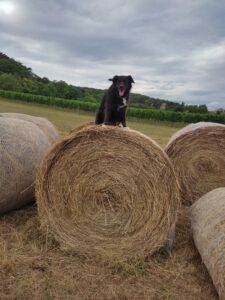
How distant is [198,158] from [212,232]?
2.65 meters

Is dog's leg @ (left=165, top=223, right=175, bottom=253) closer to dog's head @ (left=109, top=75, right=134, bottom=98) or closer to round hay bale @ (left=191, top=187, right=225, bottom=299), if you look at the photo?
round hay bale @ (left=191, top=187, right=225, bottom=299)

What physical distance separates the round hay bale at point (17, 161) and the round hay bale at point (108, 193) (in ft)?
2.26

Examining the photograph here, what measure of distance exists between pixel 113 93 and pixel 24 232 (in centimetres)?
216

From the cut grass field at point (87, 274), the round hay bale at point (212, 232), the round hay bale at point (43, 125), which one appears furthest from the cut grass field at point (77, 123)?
the cut grass field at point (87, 274)

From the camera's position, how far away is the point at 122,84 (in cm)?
598

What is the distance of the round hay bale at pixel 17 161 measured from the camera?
582 cm

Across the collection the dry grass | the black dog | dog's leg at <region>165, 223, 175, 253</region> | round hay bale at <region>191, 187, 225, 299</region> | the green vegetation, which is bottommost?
the green vegetation

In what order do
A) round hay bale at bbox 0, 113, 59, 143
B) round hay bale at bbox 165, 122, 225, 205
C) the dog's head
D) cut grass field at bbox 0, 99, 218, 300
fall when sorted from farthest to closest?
1. round hay bale at bbox 0, 113, 59, 143
2. round hay bale at bbox 165, 122, 225, 205
3. the dog's head
4. cut grass field at bbox 0, 99, 218, 300

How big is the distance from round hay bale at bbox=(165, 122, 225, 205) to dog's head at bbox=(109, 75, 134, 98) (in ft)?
4.55

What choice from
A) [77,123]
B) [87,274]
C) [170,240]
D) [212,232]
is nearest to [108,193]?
[170,240]

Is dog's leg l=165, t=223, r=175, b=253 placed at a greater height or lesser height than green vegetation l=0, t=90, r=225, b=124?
greater

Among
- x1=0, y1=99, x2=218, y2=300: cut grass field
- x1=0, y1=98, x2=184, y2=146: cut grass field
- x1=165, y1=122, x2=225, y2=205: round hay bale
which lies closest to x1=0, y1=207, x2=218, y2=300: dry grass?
x1=0, y1=99, x2=218, y2=300: cut grass field

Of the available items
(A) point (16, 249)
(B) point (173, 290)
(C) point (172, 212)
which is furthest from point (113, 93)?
(B) point (173, 290)

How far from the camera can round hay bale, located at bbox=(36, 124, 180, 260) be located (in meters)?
5.03
